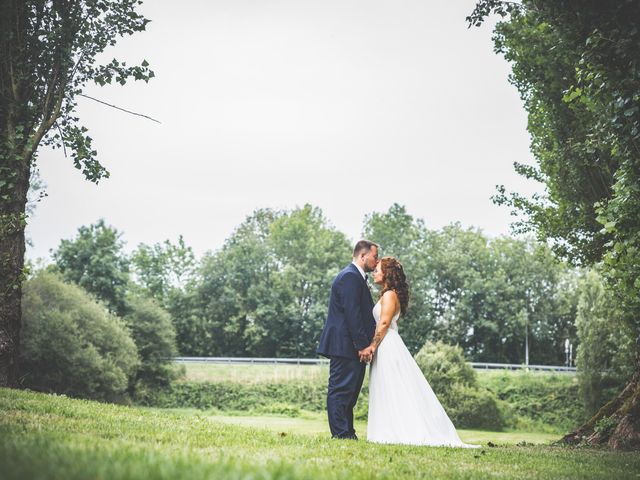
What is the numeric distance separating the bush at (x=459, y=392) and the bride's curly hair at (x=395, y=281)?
77.7 ft

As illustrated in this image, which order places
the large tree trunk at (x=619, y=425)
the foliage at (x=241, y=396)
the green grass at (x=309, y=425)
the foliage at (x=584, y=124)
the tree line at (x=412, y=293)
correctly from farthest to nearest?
the tree line at (x=412, y=293)
the foliage at (x=241, y=396)
the green grass at (x=309, y=425)
the large tree trunk at (x=619, y=425)
the foliage at (x=584, y=124)

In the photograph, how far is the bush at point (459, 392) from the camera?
107 feet

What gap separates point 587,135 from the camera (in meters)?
9.84

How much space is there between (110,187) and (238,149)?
23.1 meters

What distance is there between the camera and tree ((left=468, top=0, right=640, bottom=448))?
24.9 ft

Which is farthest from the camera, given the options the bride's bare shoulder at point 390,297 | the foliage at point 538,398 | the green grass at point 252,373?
the green grass at point 252,373

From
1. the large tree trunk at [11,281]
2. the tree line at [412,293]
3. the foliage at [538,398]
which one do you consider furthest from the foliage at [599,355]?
the tree line at [412,293]

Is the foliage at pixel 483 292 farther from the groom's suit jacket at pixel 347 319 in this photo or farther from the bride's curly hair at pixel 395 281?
the groom's suit jacket at pixel 347 319

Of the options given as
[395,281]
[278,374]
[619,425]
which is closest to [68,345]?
[278,374]

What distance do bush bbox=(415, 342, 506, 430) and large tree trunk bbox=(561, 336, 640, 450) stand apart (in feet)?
62.7

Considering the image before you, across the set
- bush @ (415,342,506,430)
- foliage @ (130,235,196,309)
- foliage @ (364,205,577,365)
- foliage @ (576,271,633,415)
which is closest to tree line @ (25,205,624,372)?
foliage @ (364,205,577,365)

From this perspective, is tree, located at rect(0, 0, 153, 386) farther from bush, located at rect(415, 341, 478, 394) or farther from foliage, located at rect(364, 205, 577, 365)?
foliage, located at rect(364, 205, 577, 365)

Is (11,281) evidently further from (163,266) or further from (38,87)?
(163,266)

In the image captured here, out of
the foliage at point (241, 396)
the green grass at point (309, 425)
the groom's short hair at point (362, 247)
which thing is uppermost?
the groom's short hair at point (362, 247)
